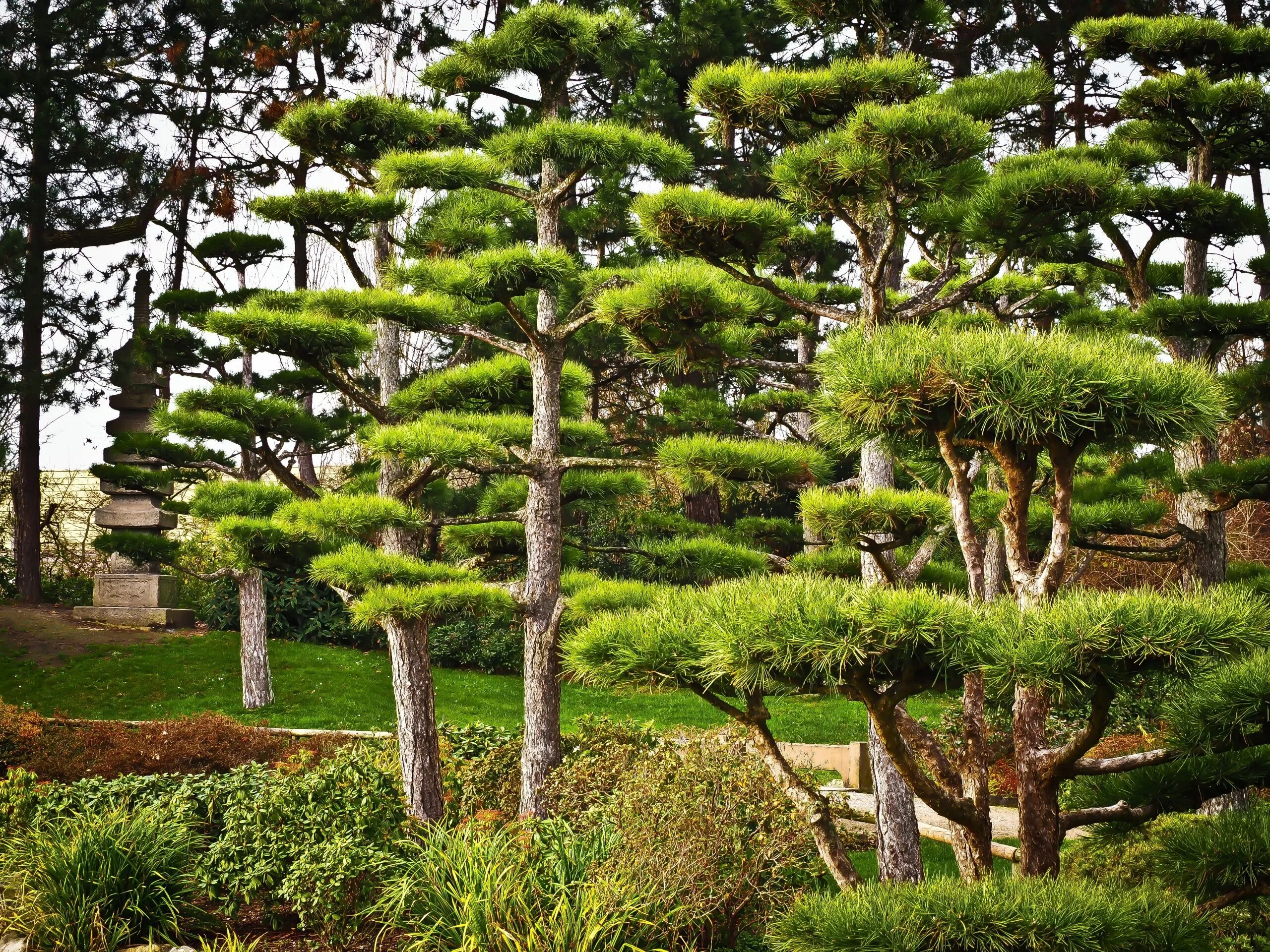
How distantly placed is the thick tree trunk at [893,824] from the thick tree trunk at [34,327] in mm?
13969

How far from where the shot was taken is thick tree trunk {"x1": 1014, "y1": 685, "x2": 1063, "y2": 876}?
385 cm

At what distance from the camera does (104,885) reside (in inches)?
210

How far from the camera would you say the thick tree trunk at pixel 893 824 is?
6.31 meters

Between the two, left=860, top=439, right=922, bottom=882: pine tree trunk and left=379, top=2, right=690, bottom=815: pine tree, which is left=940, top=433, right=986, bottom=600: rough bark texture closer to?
left=860, top=439, right=922, bottom=882: pine tree trunk

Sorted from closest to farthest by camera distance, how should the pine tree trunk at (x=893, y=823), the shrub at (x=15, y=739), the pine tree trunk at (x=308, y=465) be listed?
the pine tree trunk at (x=893, y=823), the shrub at (x=15, y=739), the pine tree trunk at (x=308, y=465)

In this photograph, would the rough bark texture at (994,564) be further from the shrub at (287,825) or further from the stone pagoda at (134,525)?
the stone pagoda at (134,525)

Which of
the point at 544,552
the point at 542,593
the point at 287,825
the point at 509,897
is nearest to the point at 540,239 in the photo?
the point at 544,552

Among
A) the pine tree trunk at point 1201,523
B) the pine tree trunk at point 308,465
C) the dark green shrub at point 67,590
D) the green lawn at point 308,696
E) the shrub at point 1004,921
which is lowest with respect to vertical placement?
the green lawn at point 308,696

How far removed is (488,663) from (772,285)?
9.46 m

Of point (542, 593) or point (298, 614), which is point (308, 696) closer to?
point (298, 614)

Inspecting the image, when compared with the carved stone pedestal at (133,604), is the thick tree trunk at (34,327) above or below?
above

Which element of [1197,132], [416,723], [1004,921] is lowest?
[416,723]

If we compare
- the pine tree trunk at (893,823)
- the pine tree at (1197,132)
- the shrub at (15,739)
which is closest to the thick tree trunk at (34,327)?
the shrub at (15,739)

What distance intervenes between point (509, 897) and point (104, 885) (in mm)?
2165
